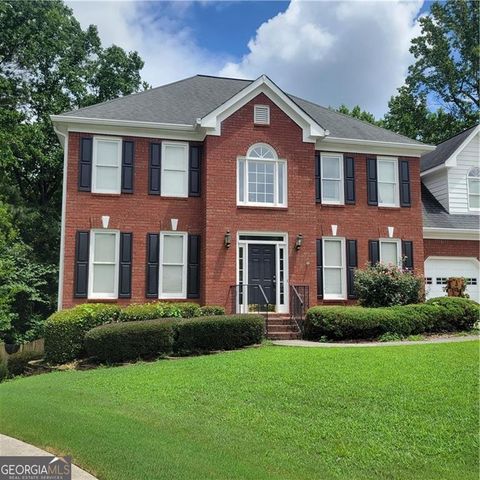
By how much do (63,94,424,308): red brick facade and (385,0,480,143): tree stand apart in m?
18.6

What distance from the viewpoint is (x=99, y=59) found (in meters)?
31.0

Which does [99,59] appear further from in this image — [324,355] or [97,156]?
[324,355]

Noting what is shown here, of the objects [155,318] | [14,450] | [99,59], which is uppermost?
[99,59]

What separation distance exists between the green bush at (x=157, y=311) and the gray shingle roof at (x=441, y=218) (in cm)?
965

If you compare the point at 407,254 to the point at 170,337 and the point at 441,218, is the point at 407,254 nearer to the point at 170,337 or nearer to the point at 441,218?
the point at 441,218

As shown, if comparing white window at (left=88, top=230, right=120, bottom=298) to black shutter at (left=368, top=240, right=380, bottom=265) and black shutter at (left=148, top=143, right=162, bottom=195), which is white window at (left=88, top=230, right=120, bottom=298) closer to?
black shutter at (left=148, top=143, right=162, bottom=195)

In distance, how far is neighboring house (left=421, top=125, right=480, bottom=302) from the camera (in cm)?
2052

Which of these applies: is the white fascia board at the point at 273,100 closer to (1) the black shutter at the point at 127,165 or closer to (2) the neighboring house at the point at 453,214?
(1) the black shutter at the point at 127,165

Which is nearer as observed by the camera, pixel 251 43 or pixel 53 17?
pixel 251 43

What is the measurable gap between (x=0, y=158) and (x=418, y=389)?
20.1 meters

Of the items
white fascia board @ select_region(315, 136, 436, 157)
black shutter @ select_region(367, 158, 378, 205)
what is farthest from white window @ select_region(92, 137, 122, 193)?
black shutter @ select_region(367, 158, 378, 205)

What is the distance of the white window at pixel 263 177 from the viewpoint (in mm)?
18125

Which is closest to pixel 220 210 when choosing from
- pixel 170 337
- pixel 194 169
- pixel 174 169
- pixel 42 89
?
pixel 194 169

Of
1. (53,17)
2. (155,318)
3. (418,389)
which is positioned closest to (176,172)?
(155,318)
